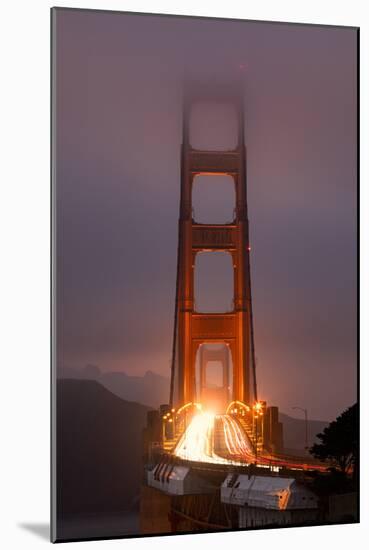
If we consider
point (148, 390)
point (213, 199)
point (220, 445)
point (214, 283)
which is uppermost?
point (213, 199)

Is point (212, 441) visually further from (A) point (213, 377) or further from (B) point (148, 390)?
(B) point (148, 390)

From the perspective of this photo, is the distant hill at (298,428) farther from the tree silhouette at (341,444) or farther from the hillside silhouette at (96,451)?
the hillside silhouette at (96,451)

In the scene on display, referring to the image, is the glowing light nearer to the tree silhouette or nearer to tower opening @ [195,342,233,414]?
tower opening @ [195,342,233,414]

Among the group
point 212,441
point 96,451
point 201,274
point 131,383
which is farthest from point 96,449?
point 201,274

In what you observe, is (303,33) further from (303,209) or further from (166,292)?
(166,292)

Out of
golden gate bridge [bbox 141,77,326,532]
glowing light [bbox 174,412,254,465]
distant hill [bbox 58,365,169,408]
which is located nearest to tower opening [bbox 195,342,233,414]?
golden gate bridge [bbox 141,77,326,532]

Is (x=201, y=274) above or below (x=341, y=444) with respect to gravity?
above
